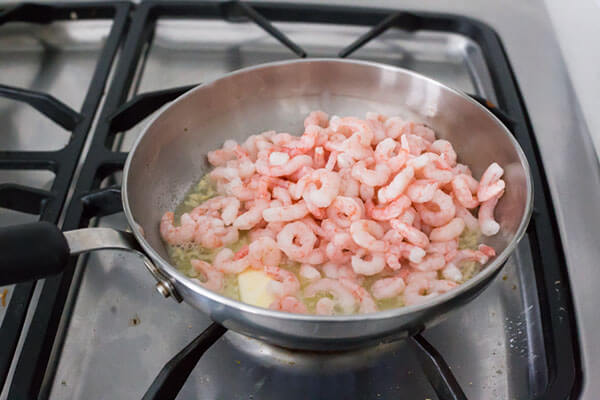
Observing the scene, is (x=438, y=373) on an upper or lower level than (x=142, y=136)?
lower

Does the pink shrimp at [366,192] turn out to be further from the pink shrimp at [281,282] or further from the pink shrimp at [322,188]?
the pink shrimp at [281,282]

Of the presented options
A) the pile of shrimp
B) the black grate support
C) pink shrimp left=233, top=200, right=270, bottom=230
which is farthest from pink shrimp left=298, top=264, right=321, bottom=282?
the black grate support

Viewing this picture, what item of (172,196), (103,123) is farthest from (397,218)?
(103,123)

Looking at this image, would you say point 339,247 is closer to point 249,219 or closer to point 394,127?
point 249,219

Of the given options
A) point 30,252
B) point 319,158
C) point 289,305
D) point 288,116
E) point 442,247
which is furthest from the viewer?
point 288,116

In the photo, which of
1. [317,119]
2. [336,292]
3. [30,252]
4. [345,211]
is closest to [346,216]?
[345,211]

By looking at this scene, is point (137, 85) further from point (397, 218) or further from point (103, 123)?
point (397, 218)

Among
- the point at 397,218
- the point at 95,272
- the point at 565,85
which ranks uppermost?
the point at 565,85

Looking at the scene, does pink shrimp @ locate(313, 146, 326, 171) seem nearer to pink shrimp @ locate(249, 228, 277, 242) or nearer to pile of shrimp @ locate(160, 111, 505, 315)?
pile of shrimp @ locate(160, 111, 505, 315)
